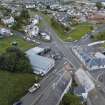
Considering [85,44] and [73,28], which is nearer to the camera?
[85,44]

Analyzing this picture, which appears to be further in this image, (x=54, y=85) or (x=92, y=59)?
(x=92, y=59)

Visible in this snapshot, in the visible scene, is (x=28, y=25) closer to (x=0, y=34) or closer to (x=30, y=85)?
(x=0, y=34)

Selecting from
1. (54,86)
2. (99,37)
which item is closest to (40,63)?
(54,86)

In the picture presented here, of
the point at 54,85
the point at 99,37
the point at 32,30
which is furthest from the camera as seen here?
the point at 32,30

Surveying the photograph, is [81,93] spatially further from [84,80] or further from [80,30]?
[80,30]

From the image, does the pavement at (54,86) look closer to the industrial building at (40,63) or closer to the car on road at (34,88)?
the car on road at (34,88)

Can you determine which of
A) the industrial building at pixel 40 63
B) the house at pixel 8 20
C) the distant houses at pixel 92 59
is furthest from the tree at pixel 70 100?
the house at pixel 8 20

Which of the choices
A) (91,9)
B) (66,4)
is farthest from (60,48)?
(66,4)
